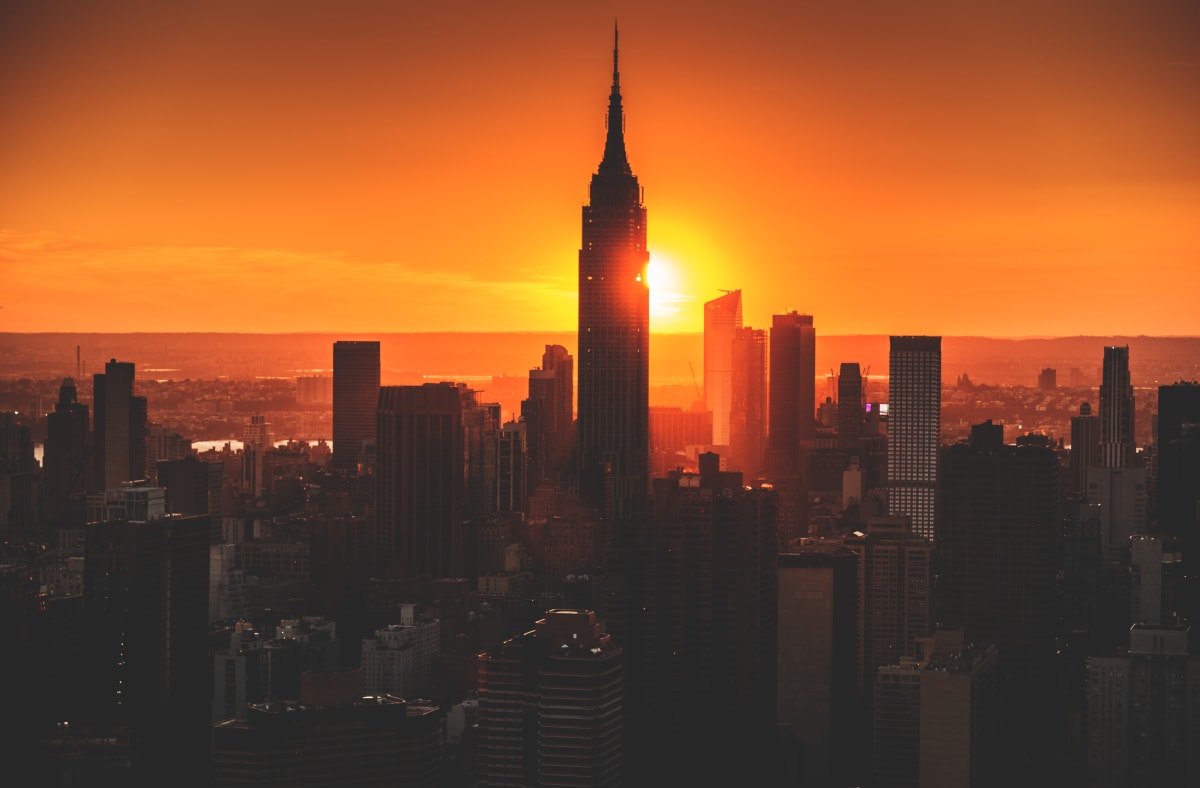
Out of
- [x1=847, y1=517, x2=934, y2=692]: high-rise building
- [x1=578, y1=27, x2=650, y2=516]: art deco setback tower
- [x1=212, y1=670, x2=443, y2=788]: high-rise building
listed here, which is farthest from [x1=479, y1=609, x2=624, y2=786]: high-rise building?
[x1=578, y1=27, x2=650, y2=516]: art deco setback tower

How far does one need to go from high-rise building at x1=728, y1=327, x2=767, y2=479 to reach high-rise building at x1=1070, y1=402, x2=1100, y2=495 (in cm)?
516

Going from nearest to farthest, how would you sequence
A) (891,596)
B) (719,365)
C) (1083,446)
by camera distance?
(891,596) < (1083,446) < (719,365)

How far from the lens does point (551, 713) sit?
46.6 feet

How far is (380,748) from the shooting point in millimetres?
14117

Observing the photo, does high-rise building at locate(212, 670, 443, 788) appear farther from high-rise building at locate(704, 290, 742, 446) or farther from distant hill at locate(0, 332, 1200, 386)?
high-rise building at locate(704, 290, 742, 446)

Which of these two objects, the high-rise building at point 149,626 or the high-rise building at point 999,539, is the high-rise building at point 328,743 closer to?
the high-rise building at point 149,626

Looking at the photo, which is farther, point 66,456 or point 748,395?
point 748,395

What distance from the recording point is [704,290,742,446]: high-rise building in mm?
28562

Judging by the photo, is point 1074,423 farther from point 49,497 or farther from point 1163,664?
point 49,497

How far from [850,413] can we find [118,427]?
14.1 m

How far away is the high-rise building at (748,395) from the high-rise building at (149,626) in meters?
12.7

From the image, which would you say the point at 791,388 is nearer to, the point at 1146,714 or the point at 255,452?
the point at 255,452

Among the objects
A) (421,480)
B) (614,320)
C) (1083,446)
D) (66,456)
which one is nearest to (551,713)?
(66,456)

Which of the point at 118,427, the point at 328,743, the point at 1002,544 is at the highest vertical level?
the point at 118,427
